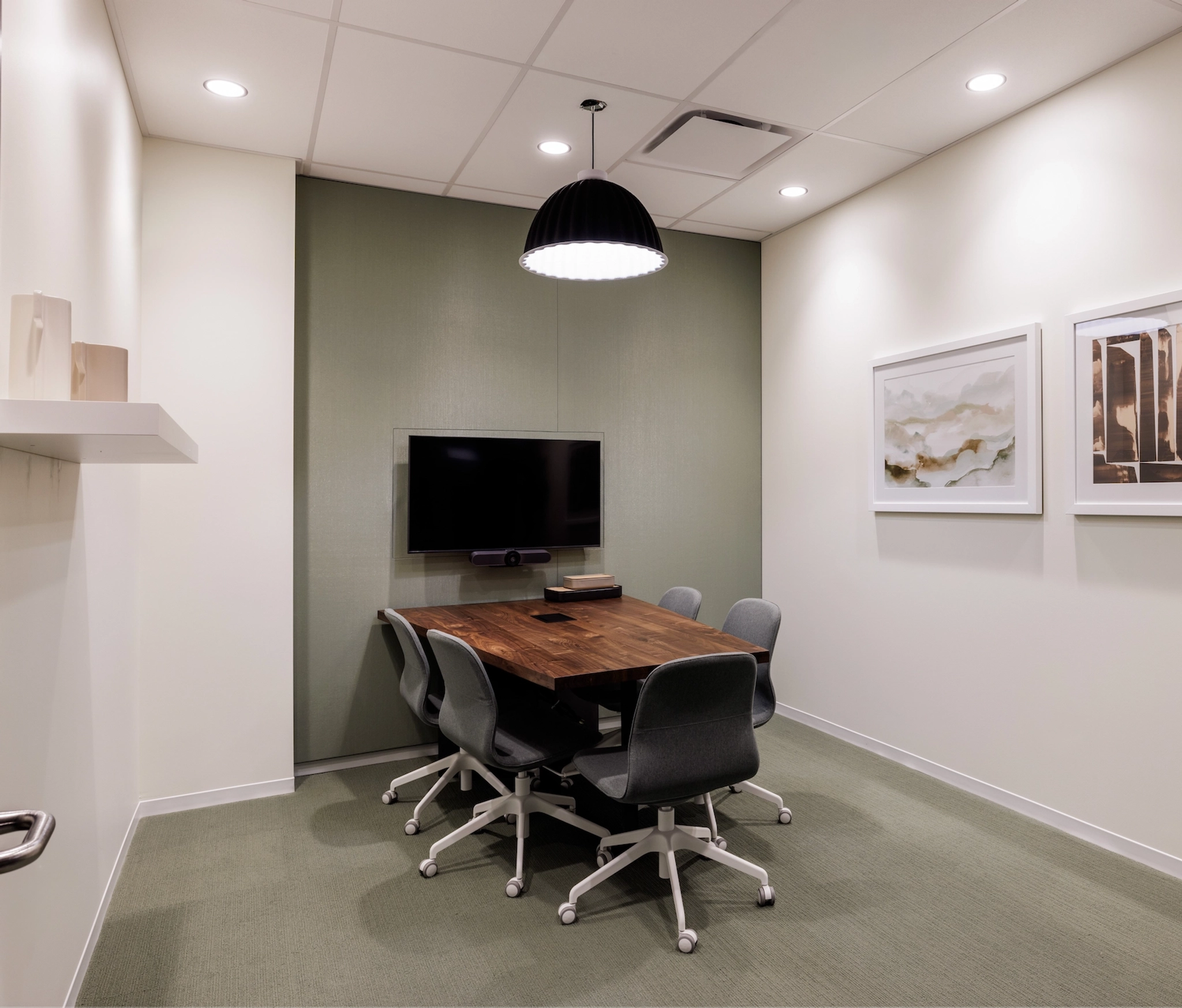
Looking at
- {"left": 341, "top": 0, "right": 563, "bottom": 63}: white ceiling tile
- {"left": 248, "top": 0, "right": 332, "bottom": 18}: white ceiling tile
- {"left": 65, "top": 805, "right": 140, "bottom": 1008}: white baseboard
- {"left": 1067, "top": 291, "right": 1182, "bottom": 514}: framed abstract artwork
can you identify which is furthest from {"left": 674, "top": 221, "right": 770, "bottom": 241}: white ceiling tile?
{"left": 65, "top": 805, "right": 140, "bottom": 1008}: white baseboard

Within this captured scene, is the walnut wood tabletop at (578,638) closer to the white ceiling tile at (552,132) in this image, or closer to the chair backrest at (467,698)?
the chair backrest at (467,698)

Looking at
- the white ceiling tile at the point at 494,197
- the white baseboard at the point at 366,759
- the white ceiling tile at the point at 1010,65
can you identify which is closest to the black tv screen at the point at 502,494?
the white baseboard at the point at 366,759

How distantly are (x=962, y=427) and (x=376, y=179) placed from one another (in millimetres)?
3106

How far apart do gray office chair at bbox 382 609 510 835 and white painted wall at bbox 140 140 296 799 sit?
25.3 inches

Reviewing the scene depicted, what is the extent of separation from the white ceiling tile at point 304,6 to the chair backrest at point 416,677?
222 centimetres

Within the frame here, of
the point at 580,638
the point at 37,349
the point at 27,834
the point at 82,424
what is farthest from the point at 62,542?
the point at 580,638

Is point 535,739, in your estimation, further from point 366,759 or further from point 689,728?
point 366,759

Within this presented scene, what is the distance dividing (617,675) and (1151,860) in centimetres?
209

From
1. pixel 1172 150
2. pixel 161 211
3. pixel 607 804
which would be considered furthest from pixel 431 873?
pixel 1172 150

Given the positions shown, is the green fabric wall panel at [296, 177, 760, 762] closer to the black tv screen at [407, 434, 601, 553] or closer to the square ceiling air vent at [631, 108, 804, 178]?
the black tv screen at [407, 434, 601, 553]

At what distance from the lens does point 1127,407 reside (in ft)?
9.64

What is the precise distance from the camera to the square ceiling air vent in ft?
11.2

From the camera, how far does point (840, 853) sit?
294cm

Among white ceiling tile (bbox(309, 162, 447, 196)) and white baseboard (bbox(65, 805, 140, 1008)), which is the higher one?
white ceiling tile (bbox(309, 162, 447, 196))
